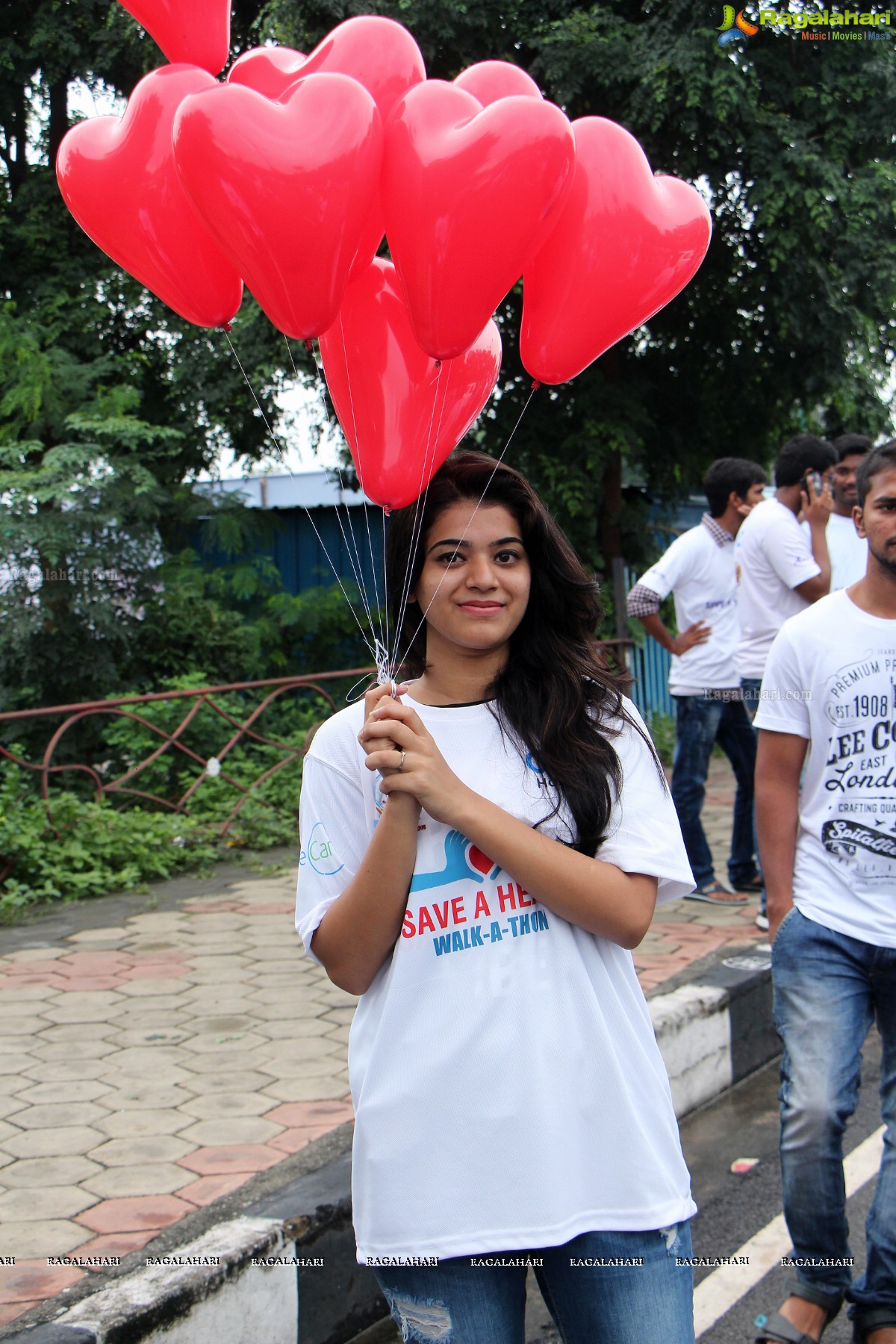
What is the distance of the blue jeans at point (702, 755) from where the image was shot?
5.96 m

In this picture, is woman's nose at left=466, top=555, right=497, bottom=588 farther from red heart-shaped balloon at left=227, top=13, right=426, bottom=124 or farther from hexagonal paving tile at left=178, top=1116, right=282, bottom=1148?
hexagonal paving tile at left=178, top=1116, right=282, bottom=1148

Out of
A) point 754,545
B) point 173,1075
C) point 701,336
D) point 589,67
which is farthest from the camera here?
point 701,336

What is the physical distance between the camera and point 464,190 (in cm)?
170

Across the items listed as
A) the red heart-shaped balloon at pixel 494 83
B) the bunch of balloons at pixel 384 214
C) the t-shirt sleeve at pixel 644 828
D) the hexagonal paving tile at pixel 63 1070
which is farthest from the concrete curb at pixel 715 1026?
the red heart-shaped balloon at pixel 494 83

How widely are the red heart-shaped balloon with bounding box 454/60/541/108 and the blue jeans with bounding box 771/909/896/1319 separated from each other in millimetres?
1842

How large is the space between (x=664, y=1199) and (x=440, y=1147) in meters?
0.33

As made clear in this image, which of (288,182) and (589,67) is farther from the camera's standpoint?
(589,67)

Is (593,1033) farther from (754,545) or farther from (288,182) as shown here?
(754,545)

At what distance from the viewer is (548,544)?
2.00 metres

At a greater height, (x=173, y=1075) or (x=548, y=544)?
(x=548, y=544)

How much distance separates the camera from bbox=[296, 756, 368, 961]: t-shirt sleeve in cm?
184

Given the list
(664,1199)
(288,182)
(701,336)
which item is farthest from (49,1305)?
(701,336)

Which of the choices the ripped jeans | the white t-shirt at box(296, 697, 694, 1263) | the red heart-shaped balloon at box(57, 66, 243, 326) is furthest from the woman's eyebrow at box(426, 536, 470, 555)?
the ripped jeans

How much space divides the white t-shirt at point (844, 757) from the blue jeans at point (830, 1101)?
0.08 meters
